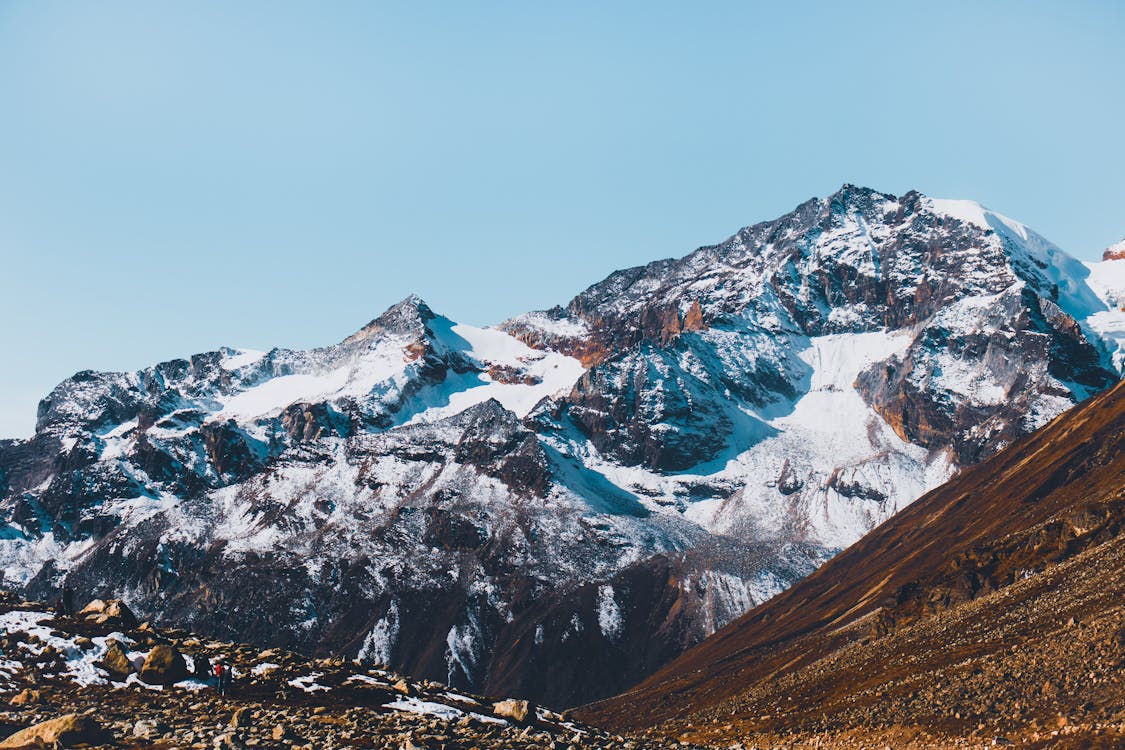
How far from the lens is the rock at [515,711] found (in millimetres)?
66125

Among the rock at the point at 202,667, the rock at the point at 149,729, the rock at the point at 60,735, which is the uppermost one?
the rock at the point at 202,667

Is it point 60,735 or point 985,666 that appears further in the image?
point 985,666

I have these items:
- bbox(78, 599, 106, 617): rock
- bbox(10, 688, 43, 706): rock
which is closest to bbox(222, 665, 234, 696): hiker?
bbox(10, 688, 43, 706): rock

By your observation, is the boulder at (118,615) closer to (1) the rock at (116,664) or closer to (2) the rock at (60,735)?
(1) the rock at (116,664)

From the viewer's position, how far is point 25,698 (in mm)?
55906

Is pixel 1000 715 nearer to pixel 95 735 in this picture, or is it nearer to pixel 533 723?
pixel 533 723

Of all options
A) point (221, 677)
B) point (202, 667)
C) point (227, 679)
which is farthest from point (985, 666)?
point (202, 667)

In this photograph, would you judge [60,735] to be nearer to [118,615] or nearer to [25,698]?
[25,698]

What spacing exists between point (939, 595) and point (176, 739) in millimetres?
120075

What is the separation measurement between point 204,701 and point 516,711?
19.5 m

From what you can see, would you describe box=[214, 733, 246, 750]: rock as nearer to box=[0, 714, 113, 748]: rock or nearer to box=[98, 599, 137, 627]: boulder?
box=[0, 714, 113, 748]: rock

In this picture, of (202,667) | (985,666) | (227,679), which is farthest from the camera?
(985,666)

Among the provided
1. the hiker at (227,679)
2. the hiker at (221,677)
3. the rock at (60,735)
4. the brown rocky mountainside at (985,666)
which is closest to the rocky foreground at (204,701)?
the rock at (60,735)

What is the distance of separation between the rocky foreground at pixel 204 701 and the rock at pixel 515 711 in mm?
98
